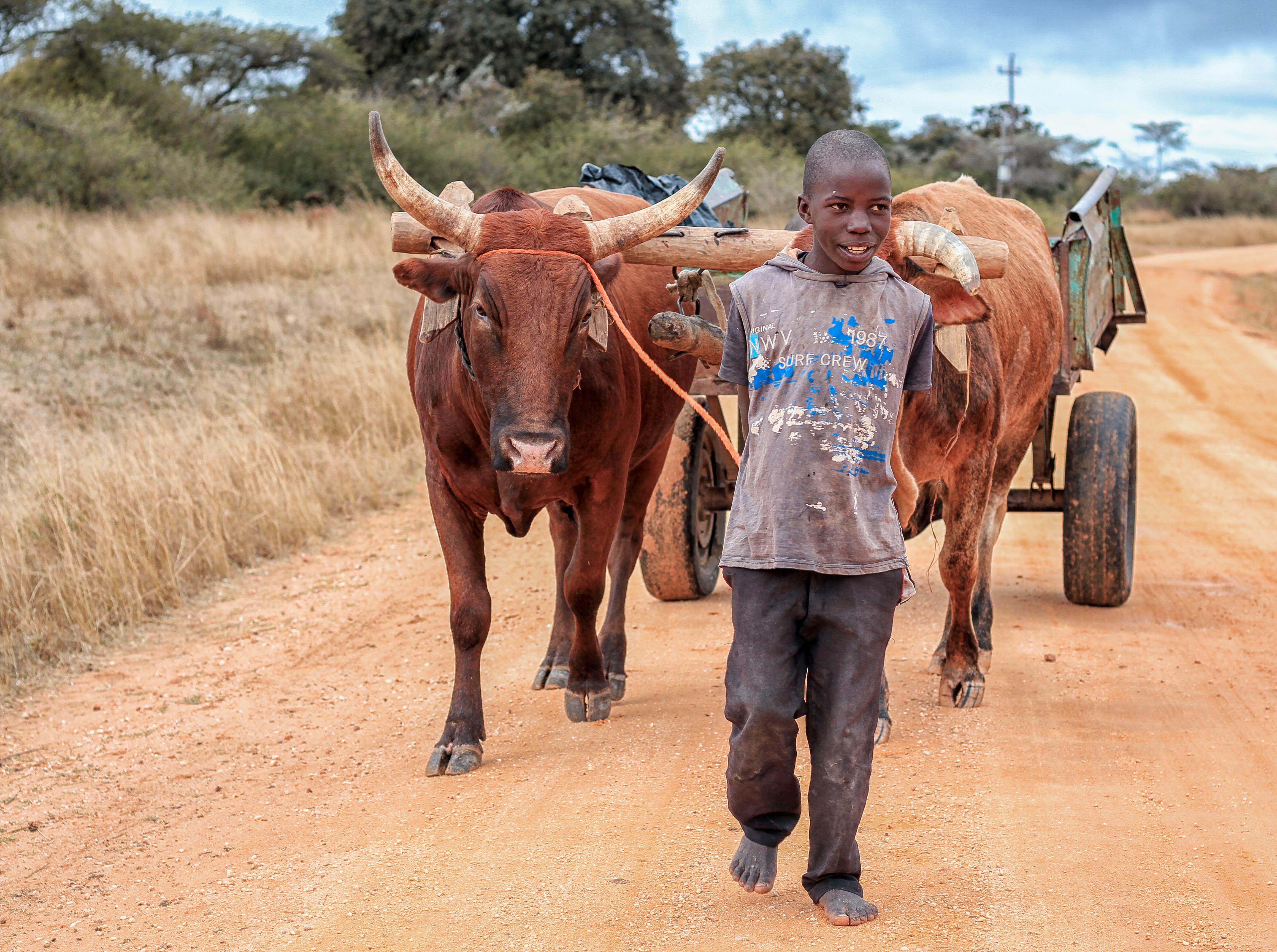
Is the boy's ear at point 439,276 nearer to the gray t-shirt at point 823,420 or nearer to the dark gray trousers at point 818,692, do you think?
the gray t-shirt at point 823,420

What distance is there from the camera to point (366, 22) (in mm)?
33969

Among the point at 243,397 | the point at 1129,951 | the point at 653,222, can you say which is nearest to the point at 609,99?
the point at 243,397

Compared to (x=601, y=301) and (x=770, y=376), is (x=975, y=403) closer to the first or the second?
(x=601, y=301)

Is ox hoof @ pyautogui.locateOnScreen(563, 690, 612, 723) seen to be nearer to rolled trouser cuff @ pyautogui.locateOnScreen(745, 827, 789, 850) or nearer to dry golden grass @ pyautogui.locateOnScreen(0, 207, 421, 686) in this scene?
rolled trouser cuff @ pyautogui.locateOnScreen(745, 827, 789, 850)

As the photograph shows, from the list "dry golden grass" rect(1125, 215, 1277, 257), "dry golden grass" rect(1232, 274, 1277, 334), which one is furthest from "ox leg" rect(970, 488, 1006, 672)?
"dry golden grass" rect(1125, 215, 1277, 257)

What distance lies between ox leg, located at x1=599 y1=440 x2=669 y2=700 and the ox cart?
1.57 feet

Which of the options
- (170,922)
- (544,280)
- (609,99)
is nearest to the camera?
(170,922)

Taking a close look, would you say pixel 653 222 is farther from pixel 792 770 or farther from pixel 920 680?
pixel 920 680

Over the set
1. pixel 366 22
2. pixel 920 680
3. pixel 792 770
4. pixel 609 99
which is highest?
pixel 366 22

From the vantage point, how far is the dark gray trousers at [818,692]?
11.2ft

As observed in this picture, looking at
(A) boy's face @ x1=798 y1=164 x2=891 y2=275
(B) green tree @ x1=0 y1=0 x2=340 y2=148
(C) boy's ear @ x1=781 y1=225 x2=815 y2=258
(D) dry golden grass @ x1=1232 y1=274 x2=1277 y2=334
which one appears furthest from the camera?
(B) green tree @ x1=0 y1=0 x2=340 y2=148

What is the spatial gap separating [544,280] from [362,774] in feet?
6.68

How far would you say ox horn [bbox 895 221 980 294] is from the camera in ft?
13.4

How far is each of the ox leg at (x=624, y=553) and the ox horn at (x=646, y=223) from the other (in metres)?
1.68
